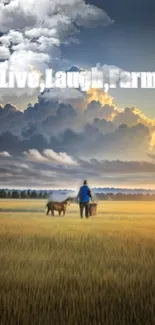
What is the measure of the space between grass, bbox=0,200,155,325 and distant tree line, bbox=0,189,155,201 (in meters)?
0.07

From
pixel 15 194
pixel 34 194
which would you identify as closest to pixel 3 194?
pixel 15 194

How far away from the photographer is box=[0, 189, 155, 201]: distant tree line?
17.6 ft

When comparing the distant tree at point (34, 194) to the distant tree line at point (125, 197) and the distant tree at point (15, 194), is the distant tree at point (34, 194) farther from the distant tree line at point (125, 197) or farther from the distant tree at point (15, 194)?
the distant tree line at point (125, 197)

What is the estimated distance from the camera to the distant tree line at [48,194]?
5352mm

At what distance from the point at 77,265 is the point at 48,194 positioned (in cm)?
157

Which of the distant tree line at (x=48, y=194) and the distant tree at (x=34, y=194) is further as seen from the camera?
the distant tree at (x=34, y=194)

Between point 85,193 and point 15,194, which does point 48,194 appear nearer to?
point 15,194

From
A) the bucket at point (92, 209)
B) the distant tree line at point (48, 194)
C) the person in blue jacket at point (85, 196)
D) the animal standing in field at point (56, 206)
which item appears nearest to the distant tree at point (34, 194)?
the distant tree line at point (48, 194)

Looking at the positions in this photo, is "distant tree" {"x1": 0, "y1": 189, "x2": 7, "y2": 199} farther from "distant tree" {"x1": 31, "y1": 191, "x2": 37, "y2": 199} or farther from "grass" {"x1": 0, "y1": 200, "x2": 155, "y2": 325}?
"distant tree" {"x1": 31, "y1": 191, "x2": 37, "y2": 199}

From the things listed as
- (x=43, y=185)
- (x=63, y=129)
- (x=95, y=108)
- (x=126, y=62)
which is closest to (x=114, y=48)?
(x=126, y=62)

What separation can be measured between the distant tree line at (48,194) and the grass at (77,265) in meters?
0.07

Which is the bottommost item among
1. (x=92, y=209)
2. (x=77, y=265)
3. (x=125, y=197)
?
(x=77, y=265)

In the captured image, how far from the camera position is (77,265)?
13.5ft

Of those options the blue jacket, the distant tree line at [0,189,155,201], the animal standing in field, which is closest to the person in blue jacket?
the blue jacket
